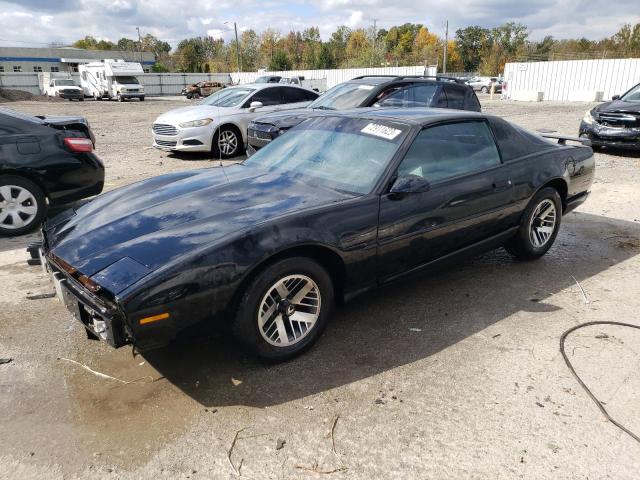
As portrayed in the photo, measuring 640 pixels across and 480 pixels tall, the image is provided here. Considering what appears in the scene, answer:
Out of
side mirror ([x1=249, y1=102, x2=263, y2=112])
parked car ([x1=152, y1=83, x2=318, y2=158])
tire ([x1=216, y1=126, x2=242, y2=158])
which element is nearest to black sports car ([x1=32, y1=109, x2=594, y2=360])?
parked car ([x1=152, y1=83, x2=318, y2=158])

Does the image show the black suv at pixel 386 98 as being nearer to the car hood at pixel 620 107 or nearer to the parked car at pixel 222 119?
the parked car at pixel 222 119

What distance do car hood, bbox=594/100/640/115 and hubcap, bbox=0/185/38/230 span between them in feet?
36.2

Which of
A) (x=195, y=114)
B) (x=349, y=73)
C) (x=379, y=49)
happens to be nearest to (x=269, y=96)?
(x=195, y=114)

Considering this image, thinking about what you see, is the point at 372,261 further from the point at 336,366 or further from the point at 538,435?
the point at 538,435

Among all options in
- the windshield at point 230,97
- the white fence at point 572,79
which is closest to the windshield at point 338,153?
the windshield at point 230,97

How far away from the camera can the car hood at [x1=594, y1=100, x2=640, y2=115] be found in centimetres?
1034

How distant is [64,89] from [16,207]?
118 feet

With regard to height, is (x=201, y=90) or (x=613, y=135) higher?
(x=201, y=90)

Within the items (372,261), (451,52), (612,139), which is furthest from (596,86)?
(451,52)

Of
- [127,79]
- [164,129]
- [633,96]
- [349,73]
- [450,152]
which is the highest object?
[349,73]

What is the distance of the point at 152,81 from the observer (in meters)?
47.6

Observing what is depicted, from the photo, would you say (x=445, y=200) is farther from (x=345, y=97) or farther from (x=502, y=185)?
(x=345, y=97)

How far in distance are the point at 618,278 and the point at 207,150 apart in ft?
25.9

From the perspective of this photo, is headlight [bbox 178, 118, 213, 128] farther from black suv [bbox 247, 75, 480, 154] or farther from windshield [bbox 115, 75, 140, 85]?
windshield [bbox 115, 75, 140, 85]
